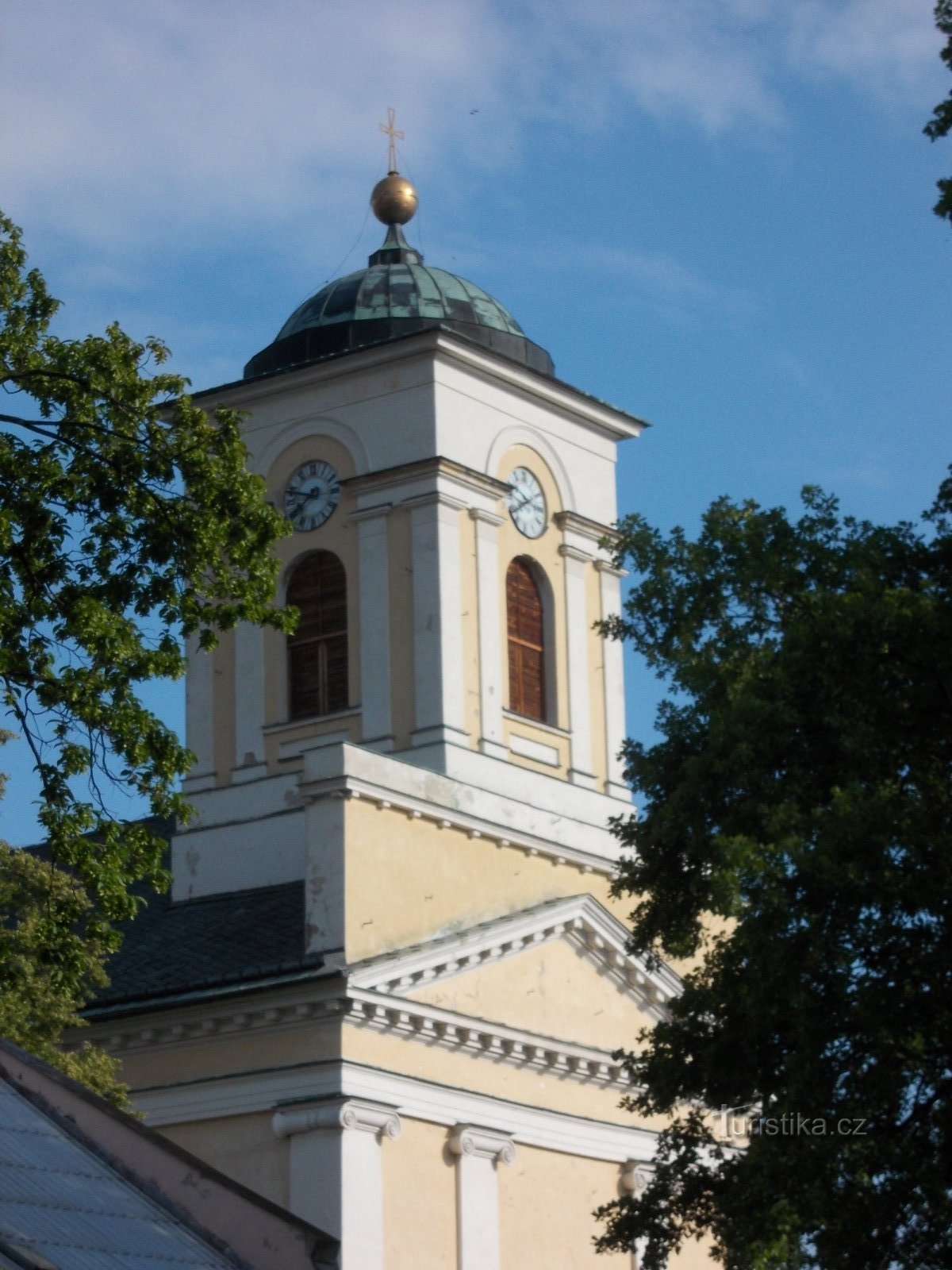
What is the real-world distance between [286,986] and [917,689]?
12.8 meters

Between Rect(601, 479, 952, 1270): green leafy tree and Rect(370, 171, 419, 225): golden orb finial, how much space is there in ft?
64.0

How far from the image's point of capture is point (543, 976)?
3291 cm

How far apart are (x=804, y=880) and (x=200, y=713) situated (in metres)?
19.1

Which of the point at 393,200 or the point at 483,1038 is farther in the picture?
the point at 393,200

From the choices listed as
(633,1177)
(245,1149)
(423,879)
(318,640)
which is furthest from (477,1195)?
(318,640)

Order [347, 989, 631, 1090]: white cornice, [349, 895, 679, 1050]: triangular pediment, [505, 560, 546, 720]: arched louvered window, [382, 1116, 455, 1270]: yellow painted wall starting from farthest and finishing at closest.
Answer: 1. [505, 560, 546, 720]: arched louvered window
2. [349, 895, 679, 1050]: triangular pediment
3. [347, 989, 631, 1090]: white cornice
4. [382, 1116, 455, 1270]: yellow painted wall

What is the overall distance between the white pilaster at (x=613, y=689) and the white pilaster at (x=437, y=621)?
255 centimetres

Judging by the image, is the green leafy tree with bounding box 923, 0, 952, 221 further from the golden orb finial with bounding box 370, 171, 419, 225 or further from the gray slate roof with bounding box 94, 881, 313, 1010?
the golden orb finial with bounding box 370, 171, 419, 225

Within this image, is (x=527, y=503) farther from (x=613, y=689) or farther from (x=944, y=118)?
(x=944, y=118)

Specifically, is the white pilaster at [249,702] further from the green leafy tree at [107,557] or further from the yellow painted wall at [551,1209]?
the green leafy tree at [107,557]

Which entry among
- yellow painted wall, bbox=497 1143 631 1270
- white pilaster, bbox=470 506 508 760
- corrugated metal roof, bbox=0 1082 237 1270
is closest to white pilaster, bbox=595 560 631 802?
white pilaster, bbox=470 506 508 760

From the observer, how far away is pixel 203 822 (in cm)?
3500

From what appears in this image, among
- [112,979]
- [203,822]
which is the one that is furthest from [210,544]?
[203,822]

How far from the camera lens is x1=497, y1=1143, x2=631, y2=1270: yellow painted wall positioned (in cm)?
3161
